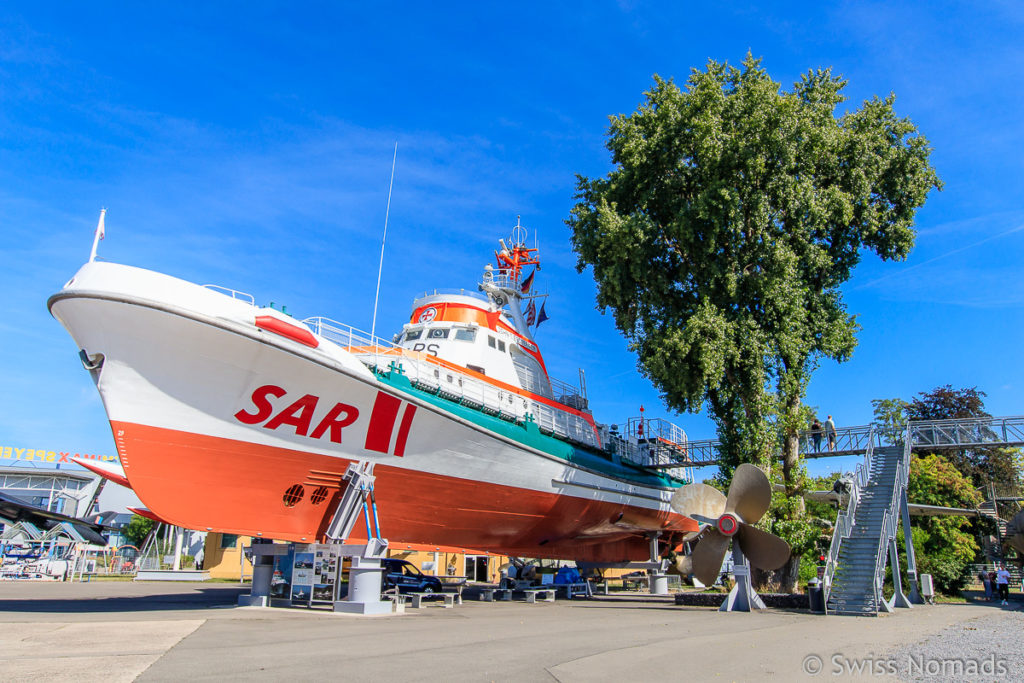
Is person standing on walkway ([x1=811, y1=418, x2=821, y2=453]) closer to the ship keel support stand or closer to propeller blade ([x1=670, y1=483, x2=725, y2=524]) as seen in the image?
propeller blade ([x1=670, y1=483, x2=725, y2=524])

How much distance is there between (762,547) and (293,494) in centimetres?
1146

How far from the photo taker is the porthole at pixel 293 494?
13.3 m

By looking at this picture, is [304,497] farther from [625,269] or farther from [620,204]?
[620,204]

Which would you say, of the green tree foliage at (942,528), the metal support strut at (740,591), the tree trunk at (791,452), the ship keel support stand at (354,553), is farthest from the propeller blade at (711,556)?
the green tree foliage at (942,528)

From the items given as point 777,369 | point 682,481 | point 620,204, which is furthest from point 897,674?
point 682,481

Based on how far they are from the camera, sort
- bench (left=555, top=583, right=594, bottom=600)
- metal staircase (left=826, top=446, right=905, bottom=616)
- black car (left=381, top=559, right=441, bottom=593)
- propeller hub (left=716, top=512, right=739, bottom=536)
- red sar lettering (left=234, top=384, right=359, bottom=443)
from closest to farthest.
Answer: red sar lettering (left=234, top=384, right=359, bottom=443)
metal staircase (left=826, top=446, right=905, bottom=616)
propeller hub (left=716, top=512, right=739, bottom=536)
black car (left=381, top=559, right=441, bottom=593)
bench (left=555, top=583, right=594, bottom=600)

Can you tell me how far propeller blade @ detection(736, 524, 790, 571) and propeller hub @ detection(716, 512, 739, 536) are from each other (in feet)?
0.96

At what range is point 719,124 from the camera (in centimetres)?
2145

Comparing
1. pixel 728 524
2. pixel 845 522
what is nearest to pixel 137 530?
pixel 728 524

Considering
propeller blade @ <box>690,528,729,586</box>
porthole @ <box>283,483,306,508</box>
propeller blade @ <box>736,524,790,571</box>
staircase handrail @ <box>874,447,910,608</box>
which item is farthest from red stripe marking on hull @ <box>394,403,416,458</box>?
staircase handrail @ <box>874,447,910,608</box>

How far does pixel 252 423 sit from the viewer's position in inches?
500

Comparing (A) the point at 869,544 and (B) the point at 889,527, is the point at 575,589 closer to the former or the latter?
(A) the point at 869,544

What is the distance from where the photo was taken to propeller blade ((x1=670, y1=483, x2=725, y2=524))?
16734mm

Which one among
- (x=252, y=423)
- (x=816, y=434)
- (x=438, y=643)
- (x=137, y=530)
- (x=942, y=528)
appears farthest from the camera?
(x=137, y=530)
